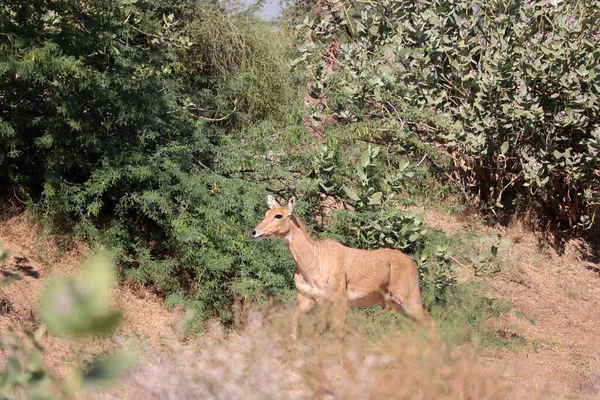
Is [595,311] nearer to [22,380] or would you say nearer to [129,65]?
[129,65]

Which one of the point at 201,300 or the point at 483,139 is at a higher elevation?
the point at 483,139

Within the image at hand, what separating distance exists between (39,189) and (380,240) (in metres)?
4.25

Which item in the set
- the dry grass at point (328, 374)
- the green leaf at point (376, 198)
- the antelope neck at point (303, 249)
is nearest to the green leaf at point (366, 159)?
the green leaf at point (376, 198)

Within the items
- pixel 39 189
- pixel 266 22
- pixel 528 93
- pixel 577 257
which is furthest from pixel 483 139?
pixel 39 189

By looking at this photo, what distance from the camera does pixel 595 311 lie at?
12.3 m

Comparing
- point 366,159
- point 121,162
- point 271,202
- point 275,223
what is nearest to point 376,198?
point 366,159

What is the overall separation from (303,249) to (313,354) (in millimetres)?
3392

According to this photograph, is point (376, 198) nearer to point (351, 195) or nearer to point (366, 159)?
point (351, 195)

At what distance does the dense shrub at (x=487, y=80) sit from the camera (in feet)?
39.2

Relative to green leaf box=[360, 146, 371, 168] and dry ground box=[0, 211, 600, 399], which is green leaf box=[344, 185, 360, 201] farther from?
dry ground box=[0, 211, 600, 399]

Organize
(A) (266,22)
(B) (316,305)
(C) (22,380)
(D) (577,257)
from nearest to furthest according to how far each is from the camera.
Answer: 1. (C) (22,380)
2. (B) (316,305)
3. (D) (577,257)
4. (A) (266,22)

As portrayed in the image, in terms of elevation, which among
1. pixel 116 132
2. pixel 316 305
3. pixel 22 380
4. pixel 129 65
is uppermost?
pixel 22 380

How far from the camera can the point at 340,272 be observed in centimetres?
816

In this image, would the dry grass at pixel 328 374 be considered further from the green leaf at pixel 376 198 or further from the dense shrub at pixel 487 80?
the dense shrub at pixel 487 80
